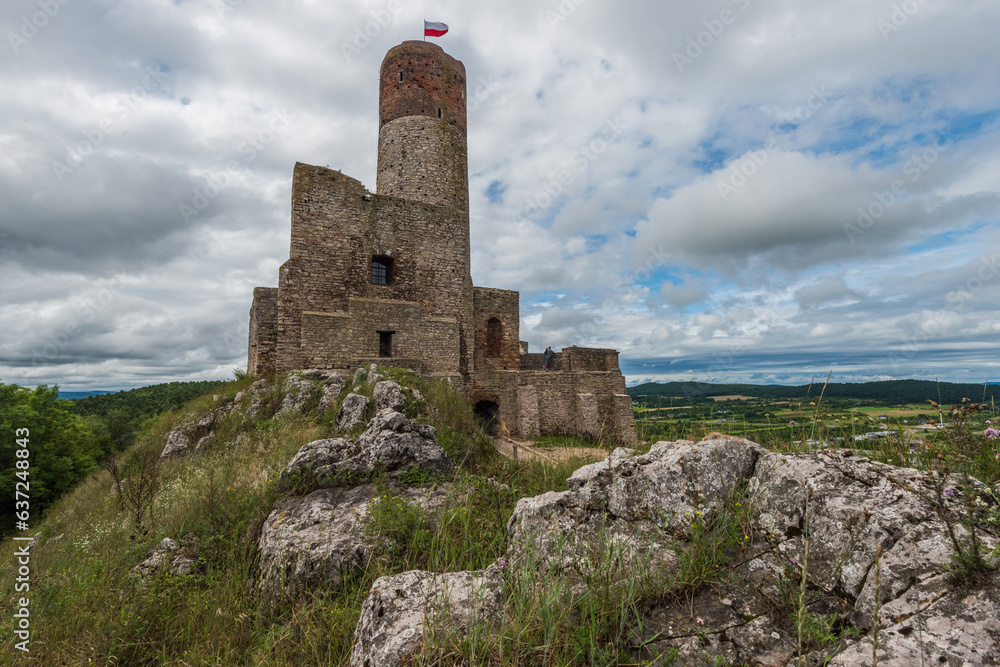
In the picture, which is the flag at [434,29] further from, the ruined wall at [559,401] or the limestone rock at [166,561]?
the limestone rock at [166,561]

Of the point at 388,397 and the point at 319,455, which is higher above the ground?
the point at 388,397

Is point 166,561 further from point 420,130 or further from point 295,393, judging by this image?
point 420,130

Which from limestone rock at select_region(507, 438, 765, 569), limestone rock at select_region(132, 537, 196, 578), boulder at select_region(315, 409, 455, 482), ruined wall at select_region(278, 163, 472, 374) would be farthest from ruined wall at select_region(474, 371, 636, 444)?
limestone rock at select_region(507, 438, 765, 569)

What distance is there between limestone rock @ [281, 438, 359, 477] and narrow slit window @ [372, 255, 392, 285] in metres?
11.3

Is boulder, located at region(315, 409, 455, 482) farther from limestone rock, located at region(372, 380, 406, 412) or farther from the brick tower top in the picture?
the brick tower top

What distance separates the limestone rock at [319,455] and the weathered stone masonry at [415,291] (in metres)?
8.62

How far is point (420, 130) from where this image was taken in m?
18.5

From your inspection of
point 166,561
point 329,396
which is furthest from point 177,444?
point 166,561

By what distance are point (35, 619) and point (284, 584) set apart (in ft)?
5.83

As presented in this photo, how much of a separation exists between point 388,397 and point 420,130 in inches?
561

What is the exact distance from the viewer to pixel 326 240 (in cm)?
1452

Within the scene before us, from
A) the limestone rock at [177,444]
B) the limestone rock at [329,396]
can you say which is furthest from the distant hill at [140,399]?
the limestone rock at [329,396]

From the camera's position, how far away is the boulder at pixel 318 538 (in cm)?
342

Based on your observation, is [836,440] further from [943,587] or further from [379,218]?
[379,218]
